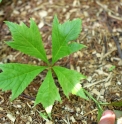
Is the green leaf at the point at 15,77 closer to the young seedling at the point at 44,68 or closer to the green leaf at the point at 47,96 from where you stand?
the young seedling at the point at 44,68

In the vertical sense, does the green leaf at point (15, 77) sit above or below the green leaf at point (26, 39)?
below

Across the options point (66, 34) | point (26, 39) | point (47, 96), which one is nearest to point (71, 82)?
point (47, 96)

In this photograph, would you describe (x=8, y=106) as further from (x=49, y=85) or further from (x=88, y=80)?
(x=88, y=80)

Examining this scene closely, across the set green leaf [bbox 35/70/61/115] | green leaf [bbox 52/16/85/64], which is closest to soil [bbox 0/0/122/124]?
green leaf [bbox 35/70/61/115]

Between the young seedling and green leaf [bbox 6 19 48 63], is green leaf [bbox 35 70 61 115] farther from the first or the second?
green leaf [bbox 6 19 48 63]

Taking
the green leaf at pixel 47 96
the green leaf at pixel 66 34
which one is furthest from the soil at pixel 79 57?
the green leaf at pixel 66 34

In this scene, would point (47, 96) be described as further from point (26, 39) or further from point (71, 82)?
point (26, 39)

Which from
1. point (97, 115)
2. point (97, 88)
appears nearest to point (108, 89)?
point (97, 88)
